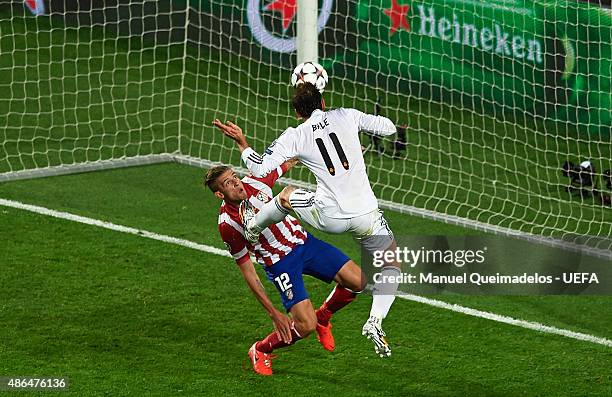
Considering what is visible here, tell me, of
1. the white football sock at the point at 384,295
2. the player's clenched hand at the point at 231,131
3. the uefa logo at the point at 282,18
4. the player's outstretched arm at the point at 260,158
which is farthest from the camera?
the uefa logo at the point at 282,18

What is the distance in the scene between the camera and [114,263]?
1186 cm

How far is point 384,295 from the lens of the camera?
9273mm

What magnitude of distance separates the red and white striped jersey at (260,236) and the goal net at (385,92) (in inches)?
167

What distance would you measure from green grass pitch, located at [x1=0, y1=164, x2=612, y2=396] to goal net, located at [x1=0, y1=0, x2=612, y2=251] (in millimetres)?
1918

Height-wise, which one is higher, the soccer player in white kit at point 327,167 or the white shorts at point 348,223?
the soccer player in white kit at point 327,167

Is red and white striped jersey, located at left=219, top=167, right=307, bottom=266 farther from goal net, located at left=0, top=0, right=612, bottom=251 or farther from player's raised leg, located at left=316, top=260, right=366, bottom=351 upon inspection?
goal net, located at left=0, top=0, right=612, bottom=251

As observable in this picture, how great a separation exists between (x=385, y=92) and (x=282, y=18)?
166 centimetres

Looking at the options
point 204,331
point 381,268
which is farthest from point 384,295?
point 204,331

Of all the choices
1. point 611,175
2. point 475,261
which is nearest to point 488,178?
point 611,175

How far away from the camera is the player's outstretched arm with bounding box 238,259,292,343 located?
30.6 ft

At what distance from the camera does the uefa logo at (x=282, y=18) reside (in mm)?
16891

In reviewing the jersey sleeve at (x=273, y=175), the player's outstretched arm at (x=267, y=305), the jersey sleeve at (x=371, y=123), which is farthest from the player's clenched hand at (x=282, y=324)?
the jersey sleeve at (x=371, y=123)

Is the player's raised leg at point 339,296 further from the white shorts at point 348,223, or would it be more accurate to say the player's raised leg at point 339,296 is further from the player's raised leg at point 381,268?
the white shorts at point 348,223

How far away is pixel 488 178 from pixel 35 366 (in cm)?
663
